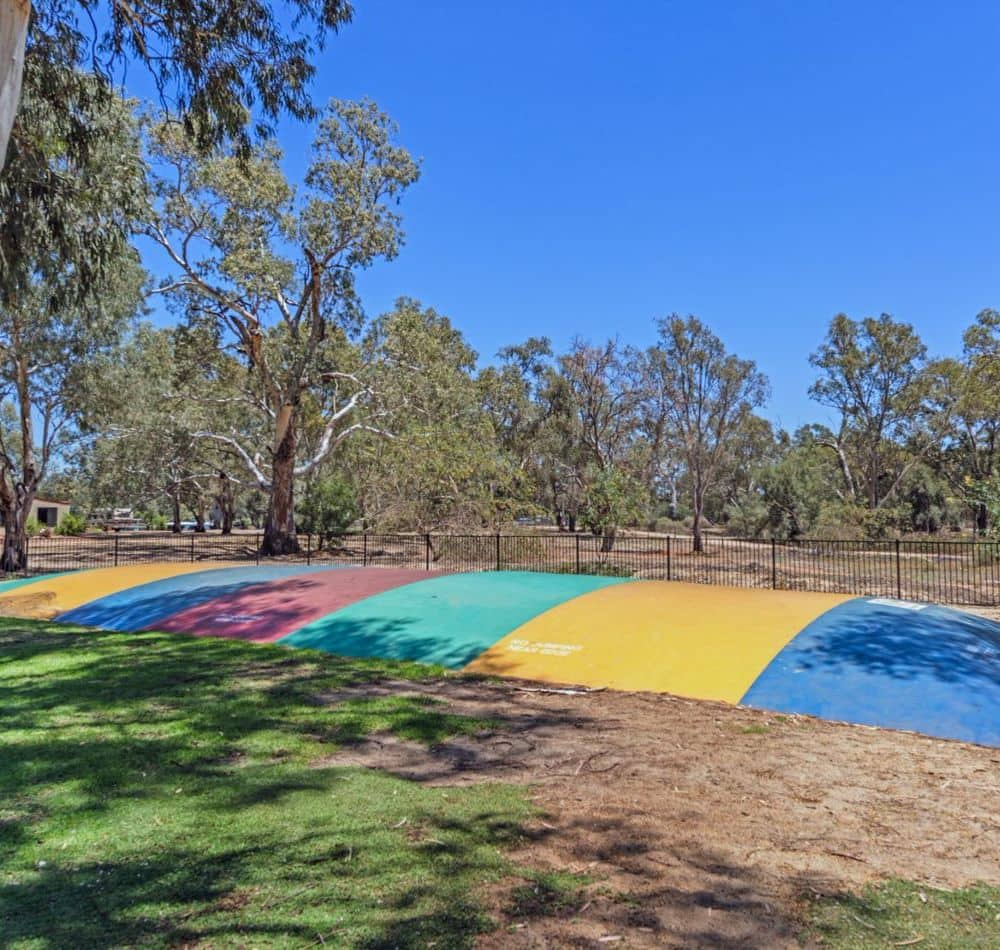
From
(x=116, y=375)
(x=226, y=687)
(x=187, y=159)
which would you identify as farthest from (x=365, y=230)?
(x=226, y=687)

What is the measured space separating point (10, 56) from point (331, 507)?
91.3 ft

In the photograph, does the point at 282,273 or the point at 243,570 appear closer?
the point at 243,570

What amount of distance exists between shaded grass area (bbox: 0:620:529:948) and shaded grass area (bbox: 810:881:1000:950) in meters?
1.55

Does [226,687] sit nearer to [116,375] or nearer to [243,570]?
[243,570]

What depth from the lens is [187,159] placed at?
25.6 m

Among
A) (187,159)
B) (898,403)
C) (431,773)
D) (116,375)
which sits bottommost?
(431,773)

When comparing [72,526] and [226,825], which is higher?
[72,526]

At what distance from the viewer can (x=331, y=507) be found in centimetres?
3109

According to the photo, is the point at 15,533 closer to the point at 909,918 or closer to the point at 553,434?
the point at 909,918

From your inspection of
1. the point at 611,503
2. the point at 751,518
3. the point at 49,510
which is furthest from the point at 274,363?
the point at 49,510

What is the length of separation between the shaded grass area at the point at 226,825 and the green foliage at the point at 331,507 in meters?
23.7

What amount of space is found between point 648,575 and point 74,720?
627 inches

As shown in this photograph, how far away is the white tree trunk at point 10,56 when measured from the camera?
3.80 meters

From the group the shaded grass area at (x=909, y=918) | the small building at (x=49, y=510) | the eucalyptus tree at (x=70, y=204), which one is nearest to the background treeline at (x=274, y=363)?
the eucalyptus tree at (x=70, y=204)
